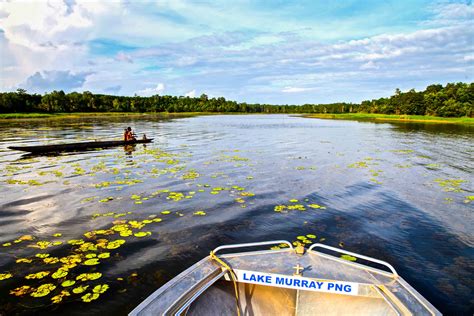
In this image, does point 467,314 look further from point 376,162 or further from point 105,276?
point 376,162

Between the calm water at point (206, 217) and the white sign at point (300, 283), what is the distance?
3.05m

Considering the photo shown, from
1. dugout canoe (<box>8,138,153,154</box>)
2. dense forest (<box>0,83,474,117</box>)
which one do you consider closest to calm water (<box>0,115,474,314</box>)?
dugout canoe (<box>8,138,153,154</box>)

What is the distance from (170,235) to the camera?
992 cm

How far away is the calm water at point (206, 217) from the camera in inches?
295

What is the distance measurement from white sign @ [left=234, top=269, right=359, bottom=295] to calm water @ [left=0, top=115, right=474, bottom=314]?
10.00ft

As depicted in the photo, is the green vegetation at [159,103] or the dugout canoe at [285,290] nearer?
the dugout canoe at [285,290]

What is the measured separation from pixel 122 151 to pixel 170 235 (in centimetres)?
1970

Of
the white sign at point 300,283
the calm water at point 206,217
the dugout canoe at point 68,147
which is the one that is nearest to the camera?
the white sign at point 300,283

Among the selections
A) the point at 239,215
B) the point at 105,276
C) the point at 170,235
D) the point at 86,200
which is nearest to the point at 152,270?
the point at 105,276

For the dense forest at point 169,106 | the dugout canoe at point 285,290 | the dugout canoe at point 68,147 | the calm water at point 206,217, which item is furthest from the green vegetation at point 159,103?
the dugout canoe at point 285,290

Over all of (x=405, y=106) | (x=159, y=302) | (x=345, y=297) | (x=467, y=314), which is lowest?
(x=467, y=314)

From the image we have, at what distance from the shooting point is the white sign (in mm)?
5039

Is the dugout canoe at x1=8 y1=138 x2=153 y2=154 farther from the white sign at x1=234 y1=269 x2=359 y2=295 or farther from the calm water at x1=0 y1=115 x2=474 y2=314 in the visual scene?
the white sign at x1=234 y1=269 x2=359 y2=295

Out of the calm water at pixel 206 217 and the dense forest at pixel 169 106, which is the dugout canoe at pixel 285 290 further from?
the dense forest at pixel 169 106
